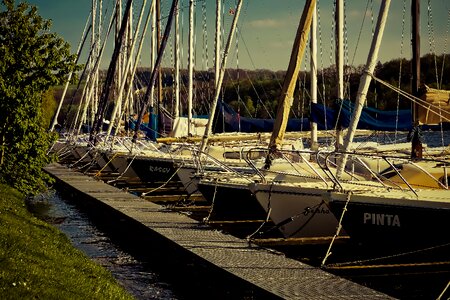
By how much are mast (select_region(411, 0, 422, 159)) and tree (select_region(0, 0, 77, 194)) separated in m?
11.5

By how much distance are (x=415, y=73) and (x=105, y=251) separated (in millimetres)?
10776

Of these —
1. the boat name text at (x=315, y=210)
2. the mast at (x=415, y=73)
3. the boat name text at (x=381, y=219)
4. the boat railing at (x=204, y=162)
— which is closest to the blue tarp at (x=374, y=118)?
the mast at (x=415, y=73)

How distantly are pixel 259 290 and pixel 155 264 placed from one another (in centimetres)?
626

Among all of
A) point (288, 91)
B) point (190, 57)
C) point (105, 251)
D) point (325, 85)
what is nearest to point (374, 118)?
point (288, 91)

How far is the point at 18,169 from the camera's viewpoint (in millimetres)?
23234

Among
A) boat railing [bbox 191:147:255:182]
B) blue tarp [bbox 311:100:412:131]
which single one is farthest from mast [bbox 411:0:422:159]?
boat railing [bbox 191:147:255:182]

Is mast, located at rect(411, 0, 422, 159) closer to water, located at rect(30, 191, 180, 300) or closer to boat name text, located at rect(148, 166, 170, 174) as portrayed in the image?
water, located at rect(30, 191, 180, 300)

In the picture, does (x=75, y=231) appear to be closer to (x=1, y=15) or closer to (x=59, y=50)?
(x=59, y=50)

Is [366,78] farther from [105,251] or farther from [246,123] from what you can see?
[246,123]

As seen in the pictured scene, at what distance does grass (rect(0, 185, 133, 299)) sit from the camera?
9438 millimetres

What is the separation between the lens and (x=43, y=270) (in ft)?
36.4

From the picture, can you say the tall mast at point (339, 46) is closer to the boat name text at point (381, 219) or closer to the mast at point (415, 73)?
the mast at point (415, 73)

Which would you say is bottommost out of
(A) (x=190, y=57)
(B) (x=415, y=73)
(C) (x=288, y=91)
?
(C) (x=288, y=91)

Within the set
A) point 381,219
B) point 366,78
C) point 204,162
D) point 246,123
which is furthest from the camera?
point 246,123
